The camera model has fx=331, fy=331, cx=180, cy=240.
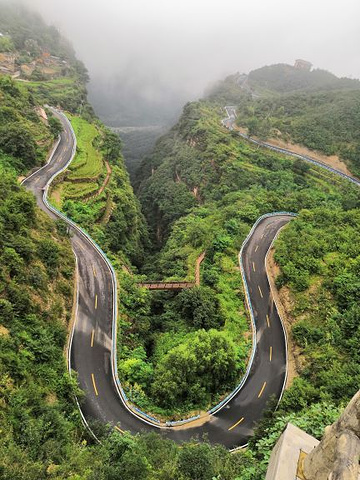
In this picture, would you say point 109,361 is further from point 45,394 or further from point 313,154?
point 313,154

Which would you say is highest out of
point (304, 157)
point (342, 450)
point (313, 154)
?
point (313, 154)

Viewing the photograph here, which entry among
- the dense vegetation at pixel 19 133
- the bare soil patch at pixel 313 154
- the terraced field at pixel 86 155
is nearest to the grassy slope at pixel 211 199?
the bare soil patch at pixel 313 154

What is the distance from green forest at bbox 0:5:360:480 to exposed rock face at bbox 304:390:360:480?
3.72 meters

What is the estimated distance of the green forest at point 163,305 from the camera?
1644 cm

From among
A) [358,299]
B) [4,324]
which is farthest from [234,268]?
[4,324]

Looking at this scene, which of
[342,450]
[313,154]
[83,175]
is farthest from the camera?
[313,154]

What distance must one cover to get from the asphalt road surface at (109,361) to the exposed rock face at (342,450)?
1530 centimetres

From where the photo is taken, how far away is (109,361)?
93.6ft

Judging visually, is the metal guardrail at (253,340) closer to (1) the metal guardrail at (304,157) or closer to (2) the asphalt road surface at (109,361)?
(2) the asphalt road surface at (109,361)

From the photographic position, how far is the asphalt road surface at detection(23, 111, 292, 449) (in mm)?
25078

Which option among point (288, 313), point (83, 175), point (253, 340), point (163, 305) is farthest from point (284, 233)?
point (83, 175)

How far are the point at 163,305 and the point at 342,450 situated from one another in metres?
30.2

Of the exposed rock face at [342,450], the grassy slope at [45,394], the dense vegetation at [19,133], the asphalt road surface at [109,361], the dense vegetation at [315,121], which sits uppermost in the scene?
the dense vegetation at [315,121]

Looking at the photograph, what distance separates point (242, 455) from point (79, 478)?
8.68m
